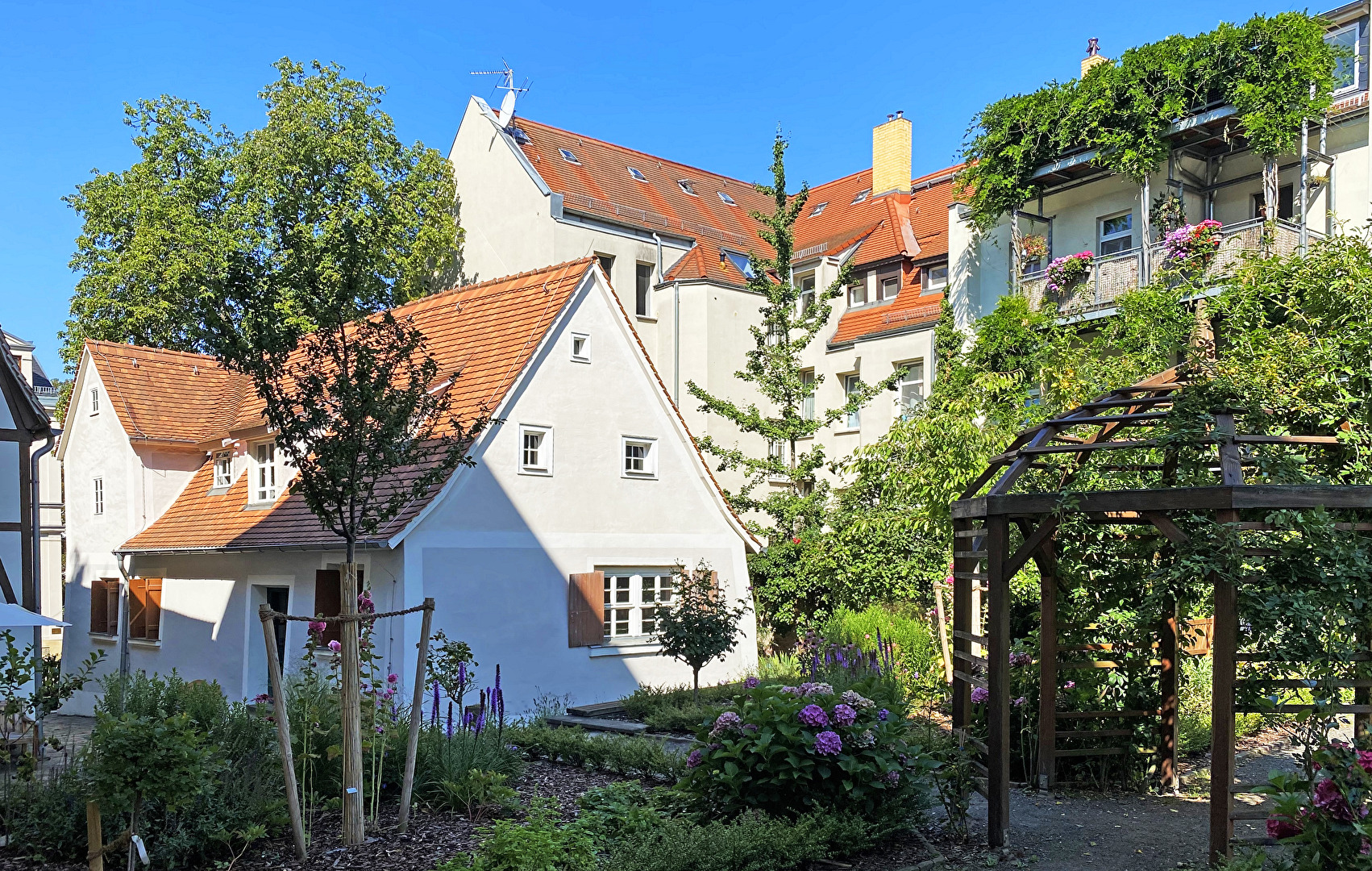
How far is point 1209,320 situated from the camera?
19.0m

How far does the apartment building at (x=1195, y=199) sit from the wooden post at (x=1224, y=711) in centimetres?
1181

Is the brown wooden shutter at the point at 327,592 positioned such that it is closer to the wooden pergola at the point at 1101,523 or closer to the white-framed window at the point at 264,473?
the white-framed window at the point at 264,473

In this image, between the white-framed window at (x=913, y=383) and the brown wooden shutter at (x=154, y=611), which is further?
the white-framed window at (x=913, y=383)

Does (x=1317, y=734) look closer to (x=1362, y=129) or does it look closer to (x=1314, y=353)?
(x=1314, y=353)

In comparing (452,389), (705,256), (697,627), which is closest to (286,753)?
(697,627)

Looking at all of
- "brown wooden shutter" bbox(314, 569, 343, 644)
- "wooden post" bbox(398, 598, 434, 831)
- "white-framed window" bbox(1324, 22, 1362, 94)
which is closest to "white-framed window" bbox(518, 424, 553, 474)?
"brown wooden shutter" bbox(314, 569, 343, 644)

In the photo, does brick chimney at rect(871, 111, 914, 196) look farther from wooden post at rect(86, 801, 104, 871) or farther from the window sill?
wooden post at rect(86, 801, 104, 871)

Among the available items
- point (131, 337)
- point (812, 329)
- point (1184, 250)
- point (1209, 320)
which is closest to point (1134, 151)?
point (1184, 250)

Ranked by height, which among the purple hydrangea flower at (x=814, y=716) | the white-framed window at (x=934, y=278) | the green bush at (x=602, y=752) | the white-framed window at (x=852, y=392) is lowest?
the green bush at (x=602, y=752)

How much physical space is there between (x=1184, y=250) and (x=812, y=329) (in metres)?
8.09

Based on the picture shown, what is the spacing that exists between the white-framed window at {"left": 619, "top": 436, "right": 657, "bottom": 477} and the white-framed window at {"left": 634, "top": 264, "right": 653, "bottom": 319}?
445 inches

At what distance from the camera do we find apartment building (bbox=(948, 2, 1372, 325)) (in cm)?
1903

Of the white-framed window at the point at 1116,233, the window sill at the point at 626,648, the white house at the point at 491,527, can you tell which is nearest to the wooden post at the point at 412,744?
the white house at the point at 491,527

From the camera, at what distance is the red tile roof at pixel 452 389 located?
17.0 meters
